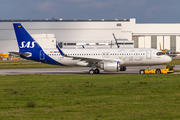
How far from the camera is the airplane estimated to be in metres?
36.7

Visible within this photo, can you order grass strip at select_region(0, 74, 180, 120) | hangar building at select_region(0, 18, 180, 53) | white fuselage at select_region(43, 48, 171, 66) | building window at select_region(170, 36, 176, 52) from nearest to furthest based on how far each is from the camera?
grass strip at select_region(0, 74, 180, 120)
white fuselage at select_region(43, 48, 171, 66)
hangar building at select_region(0, 18, 180, 53)
building window at select_region(170, 36, 176, 52)

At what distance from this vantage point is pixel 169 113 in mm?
12742

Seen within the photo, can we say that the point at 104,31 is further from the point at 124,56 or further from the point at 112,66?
the point at 112,66

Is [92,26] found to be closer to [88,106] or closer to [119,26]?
[119,26]

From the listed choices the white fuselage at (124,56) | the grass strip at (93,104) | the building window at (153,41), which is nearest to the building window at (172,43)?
the building window at (153,41)

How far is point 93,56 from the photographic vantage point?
38.2 meters

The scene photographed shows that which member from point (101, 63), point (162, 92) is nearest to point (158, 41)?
point (101, 63)

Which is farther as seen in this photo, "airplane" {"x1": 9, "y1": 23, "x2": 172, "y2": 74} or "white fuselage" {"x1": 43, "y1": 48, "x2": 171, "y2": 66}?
"white fuselage" {"x1": 43, "y1": 48, "x2": 171, "y2": 66}

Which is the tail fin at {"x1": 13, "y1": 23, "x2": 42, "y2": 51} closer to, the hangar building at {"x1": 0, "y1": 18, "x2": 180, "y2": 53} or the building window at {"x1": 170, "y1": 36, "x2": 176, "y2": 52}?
the hangar building at {"x1": 0, "y1": 18, "x2": 180, "y2": 53}

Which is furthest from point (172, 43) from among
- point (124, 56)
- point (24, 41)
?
point (24, 41)

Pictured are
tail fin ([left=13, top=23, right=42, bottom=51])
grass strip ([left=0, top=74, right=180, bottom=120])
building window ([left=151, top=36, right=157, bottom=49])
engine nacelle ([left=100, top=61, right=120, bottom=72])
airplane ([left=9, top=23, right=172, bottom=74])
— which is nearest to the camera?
grass strip ([left=0, top=74, right=180, bottom=120])

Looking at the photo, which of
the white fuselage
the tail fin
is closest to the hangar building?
the tail fin

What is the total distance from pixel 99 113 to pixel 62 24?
130 metres

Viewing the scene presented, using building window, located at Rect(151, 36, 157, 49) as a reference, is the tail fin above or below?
below
